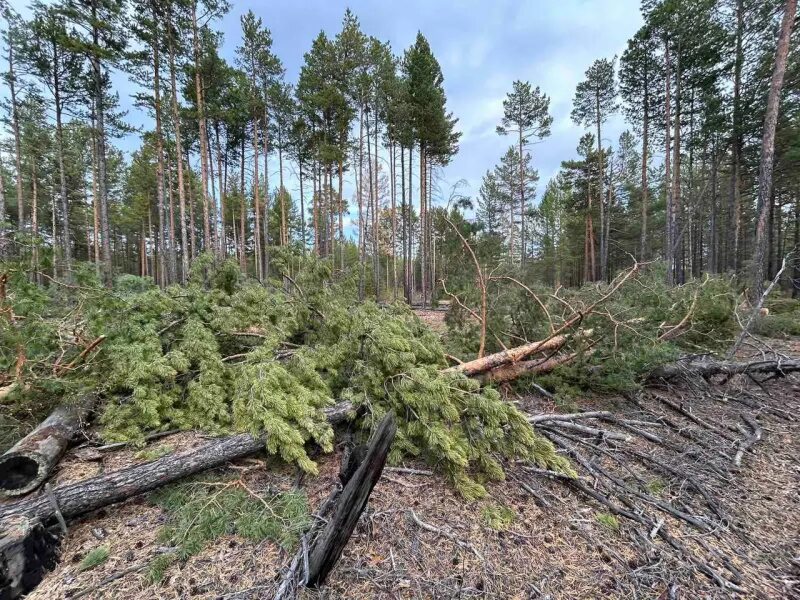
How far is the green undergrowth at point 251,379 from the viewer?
228 centimetres

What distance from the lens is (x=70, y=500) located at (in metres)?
1.86

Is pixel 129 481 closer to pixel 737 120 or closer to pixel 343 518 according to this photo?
pixel 343 518

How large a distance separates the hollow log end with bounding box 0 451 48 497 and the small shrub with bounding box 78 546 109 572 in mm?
690

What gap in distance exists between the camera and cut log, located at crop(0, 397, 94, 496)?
2.02m

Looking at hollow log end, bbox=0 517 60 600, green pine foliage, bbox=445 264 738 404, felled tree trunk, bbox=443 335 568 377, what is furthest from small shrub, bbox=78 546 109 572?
green pine foliage, bbox=445 264 738 404

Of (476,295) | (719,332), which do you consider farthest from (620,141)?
(476,295)

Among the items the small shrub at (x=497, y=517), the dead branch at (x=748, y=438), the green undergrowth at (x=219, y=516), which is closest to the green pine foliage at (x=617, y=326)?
the dead branch at (x=748, y=438)

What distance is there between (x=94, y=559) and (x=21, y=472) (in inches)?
38.3

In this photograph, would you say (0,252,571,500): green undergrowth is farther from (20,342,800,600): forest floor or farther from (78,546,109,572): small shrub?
(78,546,109,572): small shrub

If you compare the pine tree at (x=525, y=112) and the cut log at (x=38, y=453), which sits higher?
the pine tree at (x=525, y=112)

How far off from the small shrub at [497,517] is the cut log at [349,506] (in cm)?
95

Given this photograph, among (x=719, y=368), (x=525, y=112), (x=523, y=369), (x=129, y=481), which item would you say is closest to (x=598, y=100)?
(x=525, y=112)

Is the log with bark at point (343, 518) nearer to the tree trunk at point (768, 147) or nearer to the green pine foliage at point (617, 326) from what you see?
the green pine foliage at point (617, 326)

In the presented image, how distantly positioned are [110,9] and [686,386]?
1696 cm
